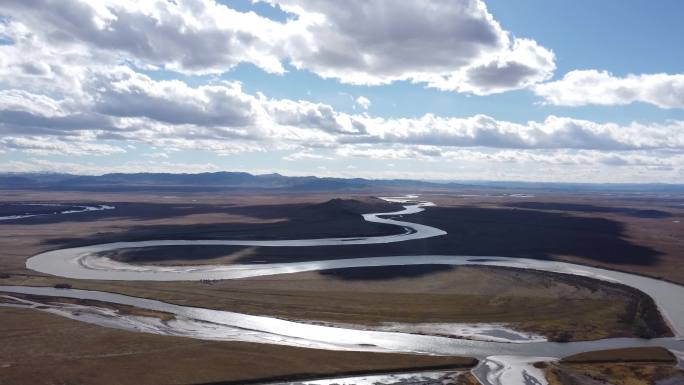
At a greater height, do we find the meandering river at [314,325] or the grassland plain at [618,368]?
the meandering river at [314,325]

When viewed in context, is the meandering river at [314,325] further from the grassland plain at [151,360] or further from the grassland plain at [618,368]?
the grassland plain at [151,360]

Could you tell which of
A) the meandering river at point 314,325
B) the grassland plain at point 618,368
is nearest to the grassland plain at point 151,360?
the meandering river at point 314,325

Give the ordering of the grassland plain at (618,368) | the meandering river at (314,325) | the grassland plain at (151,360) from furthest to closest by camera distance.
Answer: the meandering river at (314,325) < the grassland plain at (618,368) < the grassland plain at (151,360)

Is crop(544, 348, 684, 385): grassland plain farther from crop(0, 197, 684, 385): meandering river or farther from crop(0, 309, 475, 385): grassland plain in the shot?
crop(0, 309, 475, 385): grassland plain

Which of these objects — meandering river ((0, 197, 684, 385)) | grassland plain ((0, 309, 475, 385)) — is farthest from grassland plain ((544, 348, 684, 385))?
grassland plain ((0, 309, 475, 385))

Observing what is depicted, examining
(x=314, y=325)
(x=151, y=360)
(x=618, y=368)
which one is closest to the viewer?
(x=151, y=360)

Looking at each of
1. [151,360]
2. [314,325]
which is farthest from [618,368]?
[151,360]

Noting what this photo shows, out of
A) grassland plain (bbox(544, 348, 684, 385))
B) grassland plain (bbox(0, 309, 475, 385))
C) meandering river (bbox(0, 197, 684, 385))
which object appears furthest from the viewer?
meandering river (bbox(0, 197, 684, 385))

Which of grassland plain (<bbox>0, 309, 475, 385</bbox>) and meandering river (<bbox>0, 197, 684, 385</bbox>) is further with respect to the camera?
meandering river (<bbox>0, 197, 684, 385</bbox>)

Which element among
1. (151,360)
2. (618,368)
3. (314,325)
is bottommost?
(618,368)

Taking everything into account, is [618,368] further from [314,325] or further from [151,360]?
[151,360]

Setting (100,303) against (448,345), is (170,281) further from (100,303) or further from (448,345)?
(448,345)
